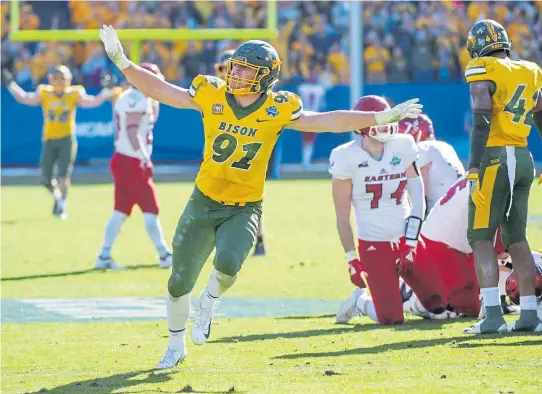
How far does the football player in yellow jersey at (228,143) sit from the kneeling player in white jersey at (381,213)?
4.39 feet

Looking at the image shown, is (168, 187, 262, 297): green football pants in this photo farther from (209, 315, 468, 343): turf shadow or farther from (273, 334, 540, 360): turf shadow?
(209, 315, 468, 343): turf shadow

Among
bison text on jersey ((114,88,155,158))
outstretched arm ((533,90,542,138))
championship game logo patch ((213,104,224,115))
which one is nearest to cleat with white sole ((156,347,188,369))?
championship game logo patch ((213,104,224,115))

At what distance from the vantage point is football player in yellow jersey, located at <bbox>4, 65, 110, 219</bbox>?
15250mm

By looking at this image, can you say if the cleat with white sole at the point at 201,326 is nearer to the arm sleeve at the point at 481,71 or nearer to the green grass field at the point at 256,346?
the green grass field at the point at 256,346

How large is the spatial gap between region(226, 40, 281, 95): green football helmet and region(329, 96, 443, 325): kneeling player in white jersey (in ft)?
4.99

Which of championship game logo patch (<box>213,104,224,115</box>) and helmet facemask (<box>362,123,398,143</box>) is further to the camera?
helmet facemask (<box>362,123,398,143</box>)

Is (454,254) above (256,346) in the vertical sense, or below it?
above

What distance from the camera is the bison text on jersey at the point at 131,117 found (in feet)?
34.6

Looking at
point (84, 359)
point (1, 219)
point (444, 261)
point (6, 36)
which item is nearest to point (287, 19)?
point (6, 36)

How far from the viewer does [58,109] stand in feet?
50.7

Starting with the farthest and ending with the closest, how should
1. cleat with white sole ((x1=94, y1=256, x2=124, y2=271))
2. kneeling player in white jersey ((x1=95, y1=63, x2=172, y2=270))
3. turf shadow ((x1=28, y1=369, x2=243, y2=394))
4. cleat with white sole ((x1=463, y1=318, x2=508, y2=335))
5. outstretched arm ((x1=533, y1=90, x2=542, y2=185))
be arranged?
cleat with white sole ((x1=94, y1=256, x2=124, y2=271)) < kneeling player in white jersey ((x1=95, y1=63, x2=172, y2=270)) < outstretched arm ((x1=533, y1=90, x2=542, y2=185)) < cleat with white sole ((x1=463, y1=318, x2=508, y2=335)) < turf shadow ((x1=28, y1=369, x2=243, y2=394))

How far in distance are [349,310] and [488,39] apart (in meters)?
2.06

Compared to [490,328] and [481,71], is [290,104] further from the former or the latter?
[490,328]

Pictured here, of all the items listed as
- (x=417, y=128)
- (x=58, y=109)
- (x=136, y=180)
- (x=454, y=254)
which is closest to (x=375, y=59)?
(x=58, y=109)
